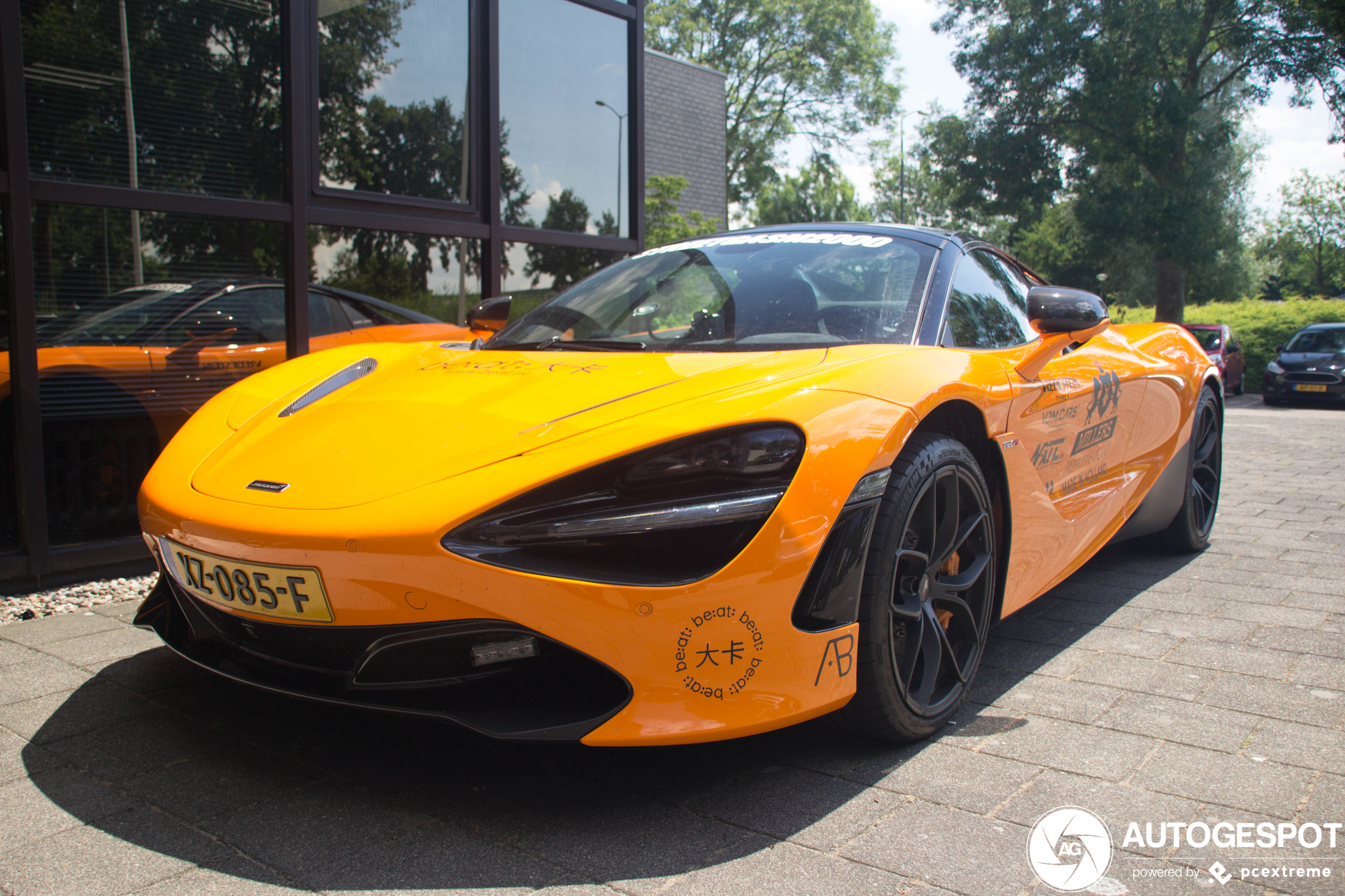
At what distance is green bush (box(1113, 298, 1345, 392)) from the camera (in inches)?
842

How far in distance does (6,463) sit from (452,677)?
289cm

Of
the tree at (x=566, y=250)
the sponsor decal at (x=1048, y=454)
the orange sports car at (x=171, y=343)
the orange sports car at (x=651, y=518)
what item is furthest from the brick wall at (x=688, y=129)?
the orange sports car at (x=651, y=518)

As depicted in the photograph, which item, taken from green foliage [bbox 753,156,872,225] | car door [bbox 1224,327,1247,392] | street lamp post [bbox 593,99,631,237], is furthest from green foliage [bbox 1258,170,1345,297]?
street lamp post [bbox 593,99,631,237]

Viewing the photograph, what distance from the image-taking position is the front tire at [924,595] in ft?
6.77

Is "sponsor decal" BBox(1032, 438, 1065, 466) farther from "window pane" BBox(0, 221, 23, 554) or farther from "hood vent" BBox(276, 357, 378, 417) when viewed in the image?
"window pane" BBox(0, 221, 23, 554)

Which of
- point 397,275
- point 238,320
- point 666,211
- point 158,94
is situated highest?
point 666,211

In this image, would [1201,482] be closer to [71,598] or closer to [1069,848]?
[1069,848]

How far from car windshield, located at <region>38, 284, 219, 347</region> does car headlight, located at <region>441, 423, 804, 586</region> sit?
2.98 metres

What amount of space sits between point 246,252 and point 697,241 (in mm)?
2324

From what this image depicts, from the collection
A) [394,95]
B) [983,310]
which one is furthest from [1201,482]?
[394,95]

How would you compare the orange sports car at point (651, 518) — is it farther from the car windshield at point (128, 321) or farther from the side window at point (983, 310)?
the car windshield at point (128, 321)

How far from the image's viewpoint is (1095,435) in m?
3.15

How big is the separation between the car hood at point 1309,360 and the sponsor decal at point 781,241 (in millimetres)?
15781

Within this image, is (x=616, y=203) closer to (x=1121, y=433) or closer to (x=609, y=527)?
(x=1121, y=433)
